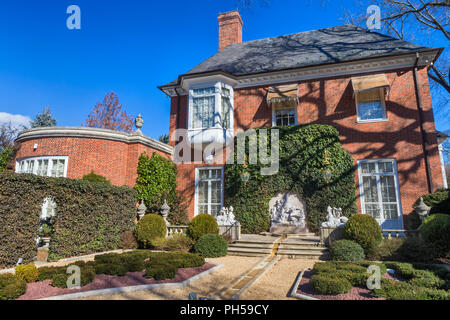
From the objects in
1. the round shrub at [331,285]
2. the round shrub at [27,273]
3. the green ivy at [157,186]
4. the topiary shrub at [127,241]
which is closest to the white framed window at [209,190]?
the green ivy at [157,186]

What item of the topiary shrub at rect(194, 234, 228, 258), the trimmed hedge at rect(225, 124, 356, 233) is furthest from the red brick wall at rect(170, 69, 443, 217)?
the topiary shrub at rect(194, 234, 228, 258)

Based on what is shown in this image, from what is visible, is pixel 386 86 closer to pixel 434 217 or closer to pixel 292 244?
pixel 434 217

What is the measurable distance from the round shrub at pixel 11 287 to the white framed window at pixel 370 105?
14.5 metres

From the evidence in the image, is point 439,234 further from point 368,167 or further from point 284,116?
point 284,116

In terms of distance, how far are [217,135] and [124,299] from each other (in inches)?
424

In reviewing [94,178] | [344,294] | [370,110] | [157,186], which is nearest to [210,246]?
[344,294]

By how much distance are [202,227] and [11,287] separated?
21.8ft

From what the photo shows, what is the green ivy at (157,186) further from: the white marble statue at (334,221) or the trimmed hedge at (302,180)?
the white marble statue at (334,221)

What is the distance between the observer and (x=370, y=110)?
1409 cm

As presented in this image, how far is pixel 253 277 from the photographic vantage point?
6.78 meters

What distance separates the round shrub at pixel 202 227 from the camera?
1073cm
